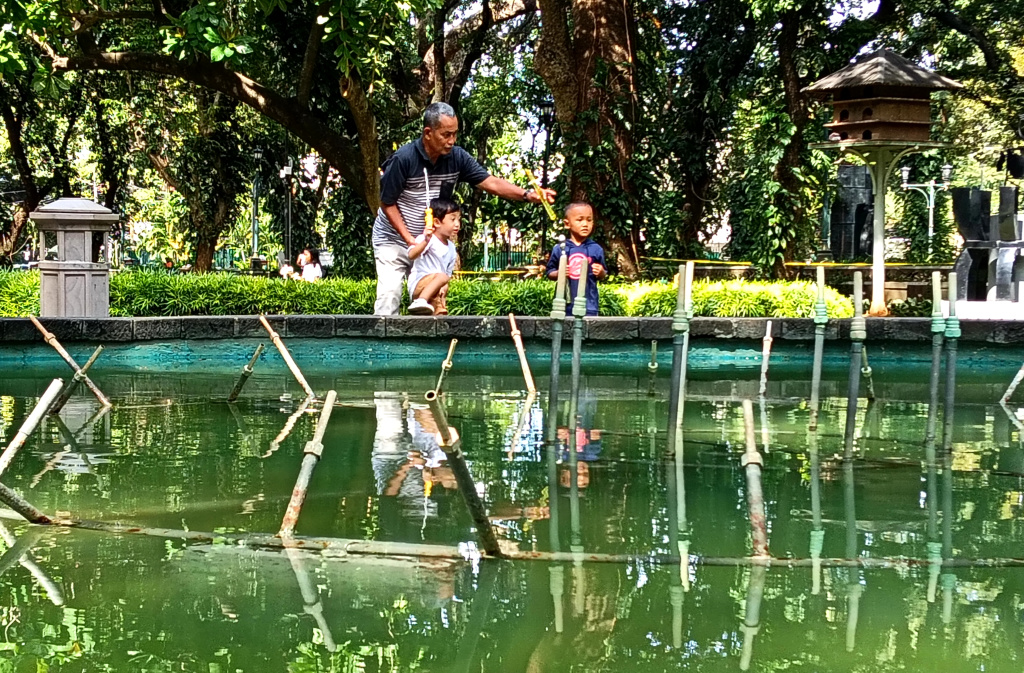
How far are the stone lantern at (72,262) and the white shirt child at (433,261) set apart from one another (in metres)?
3.49

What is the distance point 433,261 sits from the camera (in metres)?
9.93

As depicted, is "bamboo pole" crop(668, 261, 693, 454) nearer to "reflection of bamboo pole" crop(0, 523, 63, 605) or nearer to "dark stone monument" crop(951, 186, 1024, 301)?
"reflection of bamboo pole" crop(0, 523, 63, 605)

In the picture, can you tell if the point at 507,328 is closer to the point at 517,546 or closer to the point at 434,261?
the point at 434,261

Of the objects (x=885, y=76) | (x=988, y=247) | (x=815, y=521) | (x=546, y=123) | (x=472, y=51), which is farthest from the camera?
(x=546, y=123)

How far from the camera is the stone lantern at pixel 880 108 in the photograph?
1332 centimetres

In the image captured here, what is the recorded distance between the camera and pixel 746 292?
12562mm

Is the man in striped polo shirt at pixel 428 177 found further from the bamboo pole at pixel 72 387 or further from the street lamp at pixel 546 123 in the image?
the street lamp at pixel 546 123

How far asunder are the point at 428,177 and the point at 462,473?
19.2 feet

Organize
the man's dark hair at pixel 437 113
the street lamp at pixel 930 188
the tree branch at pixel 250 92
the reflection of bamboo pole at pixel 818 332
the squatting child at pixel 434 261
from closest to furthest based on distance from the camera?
the reflection of bamboo pole at pixel 818 332
the man's dark hair at pixel 437 113
the squatting child at pixel 434 261
the tree branch at pixel 250 92
the street lamp at pixel 930 188

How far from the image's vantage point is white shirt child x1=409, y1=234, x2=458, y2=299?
9.84m

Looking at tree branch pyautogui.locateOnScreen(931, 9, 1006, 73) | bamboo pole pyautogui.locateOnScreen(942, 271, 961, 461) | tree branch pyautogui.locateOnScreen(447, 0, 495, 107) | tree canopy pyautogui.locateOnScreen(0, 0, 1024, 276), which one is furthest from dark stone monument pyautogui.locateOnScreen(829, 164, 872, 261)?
bamboo pole pyautogui.locateOnScreen(942, 271, 961, 461)

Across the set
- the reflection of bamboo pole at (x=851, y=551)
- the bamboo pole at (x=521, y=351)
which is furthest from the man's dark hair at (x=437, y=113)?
the reflection of bamboo pole at (x=851, y=551)

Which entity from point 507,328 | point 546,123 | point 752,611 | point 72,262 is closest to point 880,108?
point 507,328

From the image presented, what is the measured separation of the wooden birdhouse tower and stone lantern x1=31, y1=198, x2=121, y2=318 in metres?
8.06
